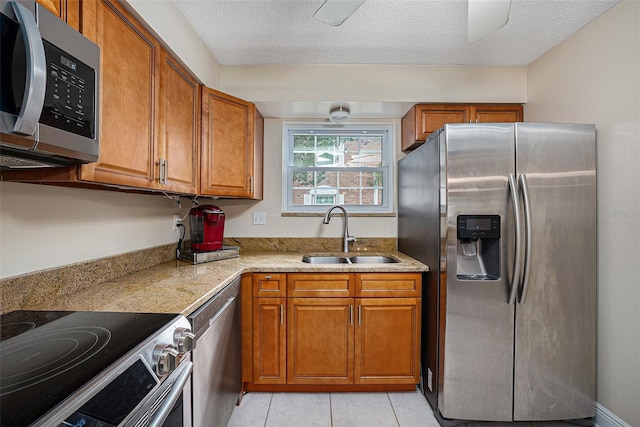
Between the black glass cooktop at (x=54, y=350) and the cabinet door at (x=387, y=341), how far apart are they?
131 cm

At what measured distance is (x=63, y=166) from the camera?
0.99 metres

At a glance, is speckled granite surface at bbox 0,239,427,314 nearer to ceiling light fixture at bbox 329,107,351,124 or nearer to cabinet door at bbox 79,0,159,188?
cabinet door at bbox 79,0,159,188

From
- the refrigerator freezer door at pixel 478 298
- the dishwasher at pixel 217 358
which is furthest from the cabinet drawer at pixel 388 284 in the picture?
the dishwasher at pixel 217 358

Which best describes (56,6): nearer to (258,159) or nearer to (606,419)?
(258,159)

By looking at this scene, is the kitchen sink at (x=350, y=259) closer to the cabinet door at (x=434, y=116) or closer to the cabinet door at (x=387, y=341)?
the cabinet door at (x=387, y=341)

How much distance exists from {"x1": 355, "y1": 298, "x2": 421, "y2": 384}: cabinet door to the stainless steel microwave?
1666mm

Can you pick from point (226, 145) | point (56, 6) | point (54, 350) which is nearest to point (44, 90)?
point (56, 6)

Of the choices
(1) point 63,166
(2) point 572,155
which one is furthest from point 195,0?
(2) point 572,155

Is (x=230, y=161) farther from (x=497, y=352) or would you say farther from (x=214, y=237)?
(x=497, y=352)

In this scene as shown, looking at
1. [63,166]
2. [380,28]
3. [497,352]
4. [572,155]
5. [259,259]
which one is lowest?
[497,352]

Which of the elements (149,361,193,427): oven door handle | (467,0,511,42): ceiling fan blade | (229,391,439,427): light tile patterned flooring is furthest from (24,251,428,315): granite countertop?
(467,0,511,42): ceiling fan blade

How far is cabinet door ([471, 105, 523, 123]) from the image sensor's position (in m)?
2.35

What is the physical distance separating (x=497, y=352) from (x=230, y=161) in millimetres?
2062

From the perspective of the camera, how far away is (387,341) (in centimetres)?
196
